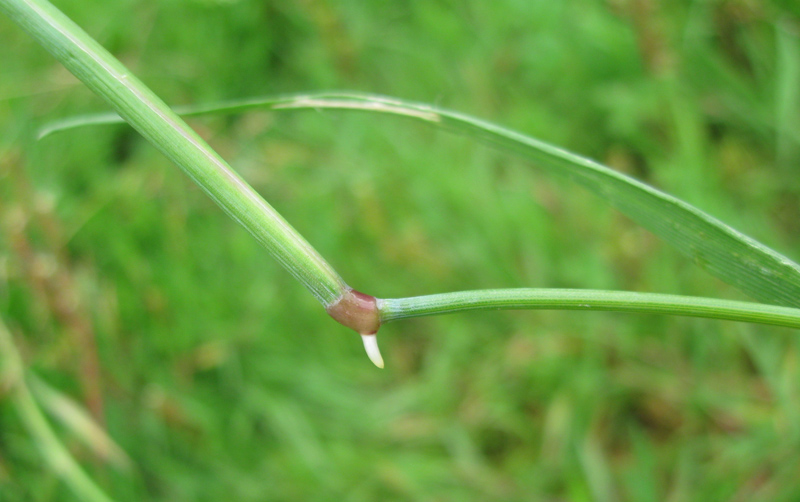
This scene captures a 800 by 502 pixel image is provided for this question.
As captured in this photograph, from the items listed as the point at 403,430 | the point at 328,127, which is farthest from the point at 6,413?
the point at 328,127

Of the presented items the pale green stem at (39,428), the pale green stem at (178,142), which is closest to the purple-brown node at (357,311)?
Result: the pale green stem at (178,142)

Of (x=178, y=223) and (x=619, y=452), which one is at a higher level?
(x=178, y=223)

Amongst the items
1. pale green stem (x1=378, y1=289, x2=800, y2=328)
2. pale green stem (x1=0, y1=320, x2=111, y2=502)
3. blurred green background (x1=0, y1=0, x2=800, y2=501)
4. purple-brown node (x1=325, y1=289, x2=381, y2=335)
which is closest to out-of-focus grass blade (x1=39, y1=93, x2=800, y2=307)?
pale green stem (x1=378, y1=289, x2=800, y2=328)

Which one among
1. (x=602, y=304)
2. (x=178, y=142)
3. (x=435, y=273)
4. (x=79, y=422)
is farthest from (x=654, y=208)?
(x=79, y=422)

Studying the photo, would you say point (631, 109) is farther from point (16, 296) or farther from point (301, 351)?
point (16, 296)

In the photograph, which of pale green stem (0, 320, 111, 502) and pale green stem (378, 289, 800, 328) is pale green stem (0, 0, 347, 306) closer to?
pale green stem (378, 289, 800, 328)
